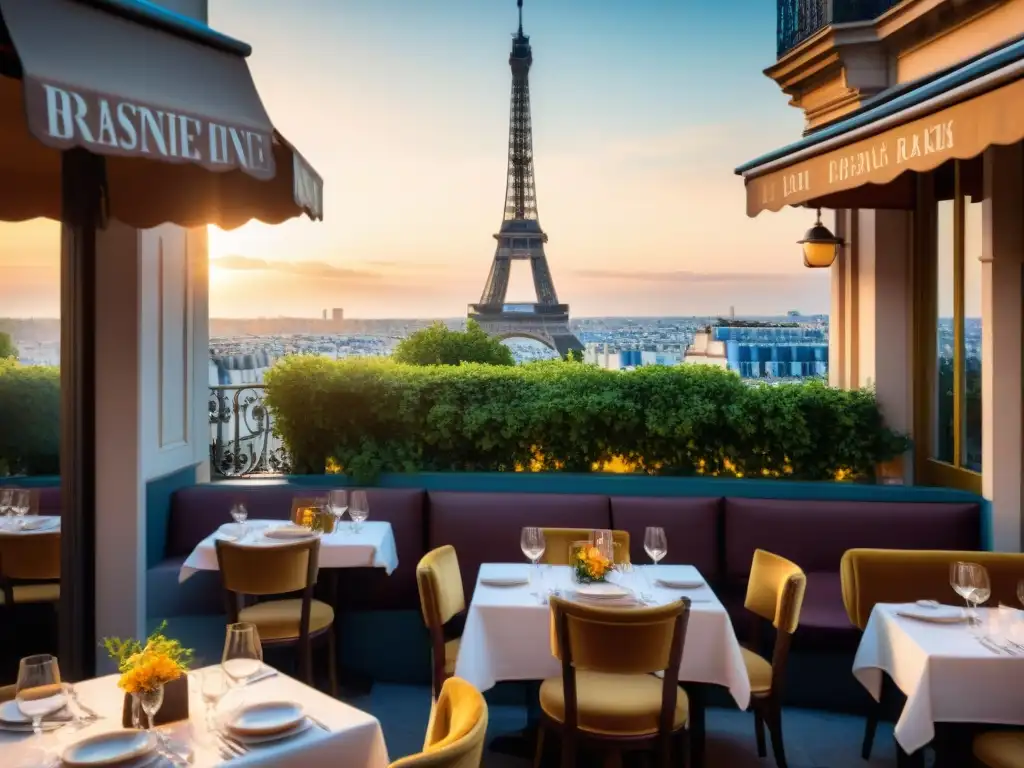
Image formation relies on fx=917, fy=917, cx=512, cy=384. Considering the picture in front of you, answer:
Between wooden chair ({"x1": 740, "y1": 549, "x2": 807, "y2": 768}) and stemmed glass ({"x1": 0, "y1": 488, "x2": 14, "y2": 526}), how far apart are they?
11.1 ft

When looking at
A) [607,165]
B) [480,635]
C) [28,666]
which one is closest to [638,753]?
[480,635]

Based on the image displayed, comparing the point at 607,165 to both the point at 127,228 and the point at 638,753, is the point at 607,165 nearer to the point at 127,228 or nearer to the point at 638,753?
the point at 127,228

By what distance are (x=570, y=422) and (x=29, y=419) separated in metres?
3.11

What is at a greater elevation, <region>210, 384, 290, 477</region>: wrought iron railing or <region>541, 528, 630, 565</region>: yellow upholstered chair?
<region>210, 384, 290, 477</region>: wrought iron railing

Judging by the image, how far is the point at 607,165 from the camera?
529 inches

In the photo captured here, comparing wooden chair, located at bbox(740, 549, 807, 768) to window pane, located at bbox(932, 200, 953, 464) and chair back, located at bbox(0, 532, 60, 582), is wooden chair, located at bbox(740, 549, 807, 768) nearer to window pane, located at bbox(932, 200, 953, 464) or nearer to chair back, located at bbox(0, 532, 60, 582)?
window pane, located at bbox(932, 200, 953, 464)

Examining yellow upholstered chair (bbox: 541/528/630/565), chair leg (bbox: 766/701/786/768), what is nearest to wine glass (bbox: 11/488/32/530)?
yellow upholstered chair (bbox: 541/528/630/565)

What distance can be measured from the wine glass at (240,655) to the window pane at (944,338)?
482 centimetres

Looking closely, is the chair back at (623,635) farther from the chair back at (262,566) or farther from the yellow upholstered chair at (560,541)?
the chair back at (262,566)

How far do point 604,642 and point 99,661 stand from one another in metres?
3.09

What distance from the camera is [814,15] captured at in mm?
7598

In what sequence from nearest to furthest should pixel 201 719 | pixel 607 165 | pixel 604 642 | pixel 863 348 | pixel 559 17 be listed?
pixel 201 719
pixel 604 642
pixel 863 348
pixel 559 17
pixel 607 165

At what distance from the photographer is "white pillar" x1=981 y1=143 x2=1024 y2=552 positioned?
498cm

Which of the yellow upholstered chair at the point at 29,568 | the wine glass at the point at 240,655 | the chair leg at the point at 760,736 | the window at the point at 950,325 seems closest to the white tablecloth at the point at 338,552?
the yellow upholstered chair at the point at 29,568
